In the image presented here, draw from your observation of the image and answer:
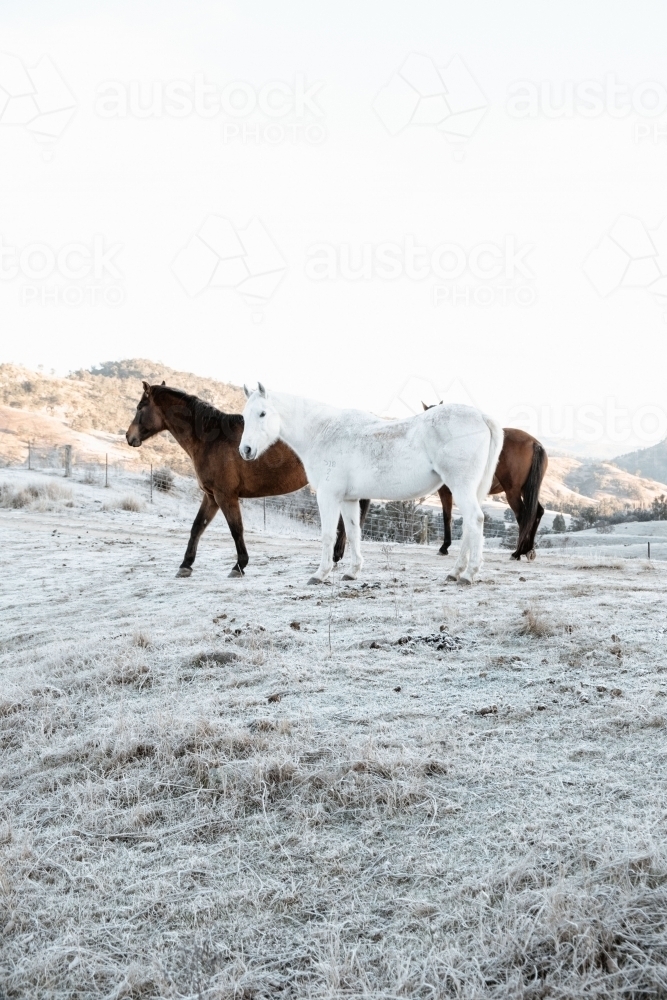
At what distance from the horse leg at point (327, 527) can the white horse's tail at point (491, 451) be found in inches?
56.5

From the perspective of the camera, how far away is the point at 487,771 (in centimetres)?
267

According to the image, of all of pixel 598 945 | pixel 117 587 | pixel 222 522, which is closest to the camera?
pixel 598 945

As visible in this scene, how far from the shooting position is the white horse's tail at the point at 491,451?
677 centimetres

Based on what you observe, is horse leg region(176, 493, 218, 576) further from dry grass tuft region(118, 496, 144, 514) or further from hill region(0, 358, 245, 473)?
hill region(0, 358, 245, 473)

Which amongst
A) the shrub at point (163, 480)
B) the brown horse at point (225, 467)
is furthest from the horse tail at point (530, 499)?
the shrub at point (163, 480)

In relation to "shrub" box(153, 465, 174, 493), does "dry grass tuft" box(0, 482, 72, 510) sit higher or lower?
lower

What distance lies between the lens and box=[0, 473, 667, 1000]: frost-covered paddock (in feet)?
5.96

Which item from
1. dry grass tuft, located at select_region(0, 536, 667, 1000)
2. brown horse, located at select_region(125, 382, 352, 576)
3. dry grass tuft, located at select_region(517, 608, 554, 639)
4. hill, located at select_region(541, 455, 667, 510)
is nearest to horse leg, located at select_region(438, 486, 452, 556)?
brown horse, located at select_region(125, 382, 352, 576)

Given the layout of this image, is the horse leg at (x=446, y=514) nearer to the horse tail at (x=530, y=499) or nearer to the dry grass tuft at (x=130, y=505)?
the horse tail at (x=530, y=499)

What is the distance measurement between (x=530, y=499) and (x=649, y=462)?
57952 mm

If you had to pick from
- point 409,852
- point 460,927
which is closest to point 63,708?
point 409,852

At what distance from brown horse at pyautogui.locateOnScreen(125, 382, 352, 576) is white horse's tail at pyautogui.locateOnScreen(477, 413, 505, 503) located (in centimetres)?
208

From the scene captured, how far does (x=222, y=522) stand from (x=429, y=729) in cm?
1790

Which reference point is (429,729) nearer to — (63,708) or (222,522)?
(63,708)
